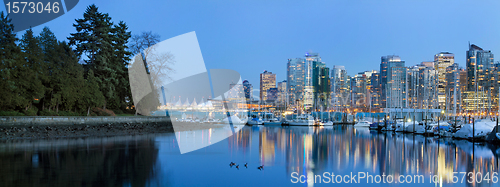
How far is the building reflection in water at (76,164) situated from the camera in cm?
1523

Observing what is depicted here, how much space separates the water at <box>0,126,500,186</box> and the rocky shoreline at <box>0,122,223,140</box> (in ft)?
7.98

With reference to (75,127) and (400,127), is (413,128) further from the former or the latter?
(75,127)

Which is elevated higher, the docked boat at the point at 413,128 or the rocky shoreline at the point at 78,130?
the rocky shoreline at the point at 78,130

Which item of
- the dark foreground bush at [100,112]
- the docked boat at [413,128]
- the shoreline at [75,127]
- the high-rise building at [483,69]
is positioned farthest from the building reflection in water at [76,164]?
the high-rise building at [483,69]

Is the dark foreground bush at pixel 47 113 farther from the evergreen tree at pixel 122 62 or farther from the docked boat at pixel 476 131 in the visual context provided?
the docked boat at pixel 476 131

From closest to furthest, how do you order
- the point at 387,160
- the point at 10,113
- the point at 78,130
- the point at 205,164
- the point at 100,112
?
1. the point at 205,164
2. the point at 387,160
3. the point at 10,113
4. the point at 78,130
5. the point at 100,112

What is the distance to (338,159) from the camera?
2486cm

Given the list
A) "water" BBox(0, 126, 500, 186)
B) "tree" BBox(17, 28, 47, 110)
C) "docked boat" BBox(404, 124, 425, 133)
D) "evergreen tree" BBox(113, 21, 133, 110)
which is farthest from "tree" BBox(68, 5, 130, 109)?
"docked boat" BBox(404, 124, 425, 133)

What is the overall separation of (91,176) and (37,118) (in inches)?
717

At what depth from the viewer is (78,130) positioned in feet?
108

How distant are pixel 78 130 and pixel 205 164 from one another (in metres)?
16.8

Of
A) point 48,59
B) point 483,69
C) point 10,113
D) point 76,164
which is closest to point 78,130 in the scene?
point 10,113

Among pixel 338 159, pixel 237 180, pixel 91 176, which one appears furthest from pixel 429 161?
pixel 91 176

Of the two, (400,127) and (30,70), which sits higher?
(30,70)
